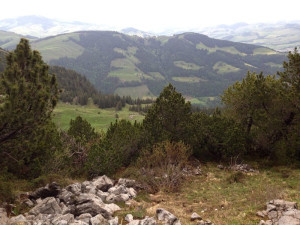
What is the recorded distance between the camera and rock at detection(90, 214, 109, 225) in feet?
50.4

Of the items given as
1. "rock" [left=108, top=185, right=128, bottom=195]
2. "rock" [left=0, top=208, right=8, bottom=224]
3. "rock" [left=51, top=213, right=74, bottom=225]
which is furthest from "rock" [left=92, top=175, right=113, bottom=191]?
"rock" [left=0, top=208, right=8, bottom=224]

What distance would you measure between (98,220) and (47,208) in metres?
4.60

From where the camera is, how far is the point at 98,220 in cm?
1559

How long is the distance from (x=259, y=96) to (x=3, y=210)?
115 ft

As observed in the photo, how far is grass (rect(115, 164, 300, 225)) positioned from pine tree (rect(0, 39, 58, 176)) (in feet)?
34.3

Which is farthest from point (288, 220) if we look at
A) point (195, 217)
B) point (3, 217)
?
point (3, 217)

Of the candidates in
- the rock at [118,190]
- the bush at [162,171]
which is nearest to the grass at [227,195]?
the bush at [162,171]

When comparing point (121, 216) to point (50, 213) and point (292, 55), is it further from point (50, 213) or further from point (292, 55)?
point (292, 55)

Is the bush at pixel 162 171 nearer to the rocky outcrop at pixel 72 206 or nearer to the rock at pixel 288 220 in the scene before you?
the rocky outcrop at pixel 72 206

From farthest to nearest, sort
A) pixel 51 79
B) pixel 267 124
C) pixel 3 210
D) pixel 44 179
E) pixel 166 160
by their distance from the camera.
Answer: pixel 267 124, pixel 166 160, pixel 44 179, pixel 51 79, pixel 3 210

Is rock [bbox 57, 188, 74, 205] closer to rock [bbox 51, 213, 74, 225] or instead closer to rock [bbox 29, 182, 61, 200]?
rock [bbox 29, 182, 61, 200]

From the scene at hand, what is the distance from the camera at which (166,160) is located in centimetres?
2895

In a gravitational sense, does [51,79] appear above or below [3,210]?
above

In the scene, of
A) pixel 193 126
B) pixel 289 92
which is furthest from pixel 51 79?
pixel 289 92
